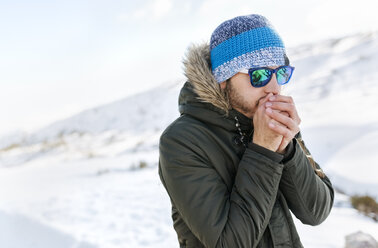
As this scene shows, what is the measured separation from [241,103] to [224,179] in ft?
1.14

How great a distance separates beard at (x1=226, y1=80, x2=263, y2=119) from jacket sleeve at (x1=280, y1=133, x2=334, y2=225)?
0.23 meters

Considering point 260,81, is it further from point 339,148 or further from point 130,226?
point 339,148

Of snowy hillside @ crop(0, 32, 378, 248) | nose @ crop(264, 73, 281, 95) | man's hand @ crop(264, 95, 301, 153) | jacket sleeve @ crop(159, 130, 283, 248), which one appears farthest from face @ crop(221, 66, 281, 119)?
snowy hillside @ crop(0, 32, 378, 248)

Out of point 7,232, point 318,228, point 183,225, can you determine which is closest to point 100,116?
point 7,232

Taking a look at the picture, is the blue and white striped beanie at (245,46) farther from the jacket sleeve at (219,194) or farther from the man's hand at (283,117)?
the jacket sleeve at (219,194)

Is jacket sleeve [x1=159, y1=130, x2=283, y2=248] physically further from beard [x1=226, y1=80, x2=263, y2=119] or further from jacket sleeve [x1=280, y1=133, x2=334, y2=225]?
beard [x1=226, y1=80, x2=263, y2=119]

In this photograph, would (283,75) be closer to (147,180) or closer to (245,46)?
(245,46)

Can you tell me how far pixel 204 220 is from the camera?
3.79 feet

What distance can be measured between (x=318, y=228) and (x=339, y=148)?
3349mm

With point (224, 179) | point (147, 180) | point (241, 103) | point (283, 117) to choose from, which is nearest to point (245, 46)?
point (241, 103)

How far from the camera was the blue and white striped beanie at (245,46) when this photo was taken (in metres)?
1.40

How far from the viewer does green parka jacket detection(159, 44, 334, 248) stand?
1.17 metres

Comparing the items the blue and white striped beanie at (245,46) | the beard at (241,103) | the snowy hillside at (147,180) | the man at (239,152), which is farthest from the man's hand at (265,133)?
the snowy hillside at (147,180)

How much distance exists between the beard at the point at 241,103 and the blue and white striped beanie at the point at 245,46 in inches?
2.9
